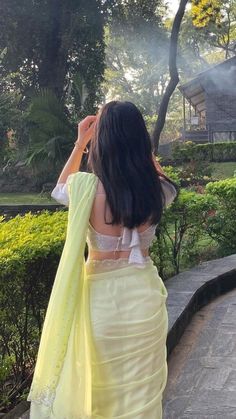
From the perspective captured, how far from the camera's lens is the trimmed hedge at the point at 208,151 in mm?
19969

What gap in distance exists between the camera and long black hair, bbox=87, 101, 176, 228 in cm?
208

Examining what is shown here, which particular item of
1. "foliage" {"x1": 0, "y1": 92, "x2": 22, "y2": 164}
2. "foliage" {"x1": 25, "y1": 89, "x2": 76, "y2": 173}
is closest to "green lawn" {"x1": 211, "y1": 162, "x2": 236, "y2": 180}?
"foliage" {"x1": 25, "y1": 89, "x2": 76, "y2": 173}

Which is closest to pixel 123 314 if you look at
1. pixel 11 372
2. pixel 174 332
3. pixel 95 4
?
pixel 11 372

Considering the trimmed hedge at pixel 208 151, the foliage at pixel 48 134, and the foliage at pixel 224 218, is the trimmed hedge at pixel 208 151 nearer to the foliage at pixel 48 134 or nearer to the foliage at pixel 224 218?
the foliage at pixel 48 134

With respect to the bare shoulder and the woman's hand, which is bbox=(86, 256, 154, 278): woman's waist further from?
the woman's hand

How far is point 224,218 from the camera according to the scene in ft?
22.1

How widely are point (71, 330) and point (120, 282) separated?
263 millimetres

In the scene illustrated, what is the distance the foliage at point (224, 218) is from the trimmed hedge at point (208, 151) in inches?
513

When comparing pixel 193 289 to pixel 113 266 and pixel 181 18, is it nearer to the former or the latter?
pixel 113 266

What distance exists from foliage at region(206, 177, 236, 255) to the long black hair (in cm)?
459

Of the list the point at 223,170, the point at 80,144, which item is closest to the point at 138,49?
the point at 223,170

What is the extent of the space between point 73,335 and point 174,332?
215 centimetres

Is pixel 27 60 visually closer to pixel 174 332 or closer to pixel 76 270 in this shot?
pixel 174 332

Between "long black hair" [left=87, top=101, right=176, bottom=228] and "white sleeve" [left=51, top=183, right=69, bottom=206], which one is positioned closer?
"long black hair" [left=87, top=101, right=176, bottom=228]
